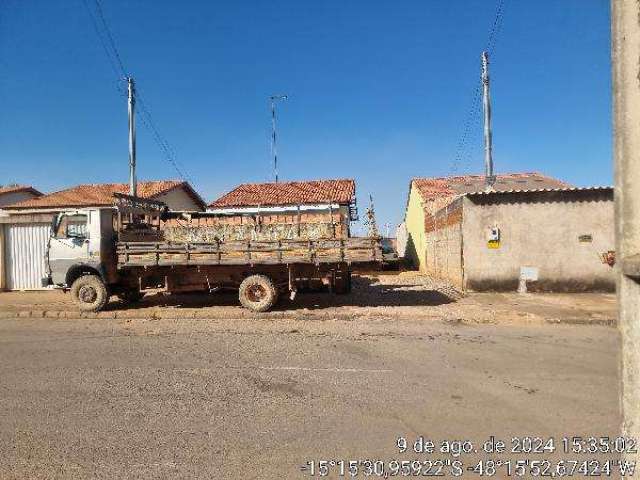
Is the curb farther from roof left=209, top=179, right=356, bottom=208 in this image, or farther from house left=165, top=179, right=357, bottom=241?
roof left=209, top=179, right=356, bottom=208

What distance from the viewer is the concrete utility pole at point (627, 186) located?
5.23 feet

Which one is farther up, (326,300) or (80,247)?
(80,247)

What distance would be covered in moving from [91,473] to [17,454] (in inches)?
30.9

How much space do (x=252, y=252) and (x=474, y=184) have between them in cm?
1589

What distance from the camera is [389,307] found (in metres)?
10.0

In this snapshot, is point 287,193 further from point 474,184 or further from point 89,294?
point 89,294

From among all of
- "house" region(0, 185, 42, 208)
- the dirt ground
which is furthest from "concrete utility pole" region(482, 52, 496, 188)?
"house" region(0, 185, 42, 208)

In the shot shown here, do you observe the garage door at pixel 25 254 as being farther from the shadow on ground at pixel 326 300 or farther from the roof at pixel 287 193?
the roof at pixel 287 193

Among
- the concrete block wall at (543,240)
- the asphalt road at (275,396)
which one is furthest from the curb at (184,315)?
the concrete block wall at (543,240)

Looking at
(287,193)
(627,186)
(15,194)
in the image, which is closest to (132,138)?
(287,193)

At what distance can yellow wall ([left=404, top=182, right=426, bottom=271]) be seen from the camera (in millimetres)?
21812
